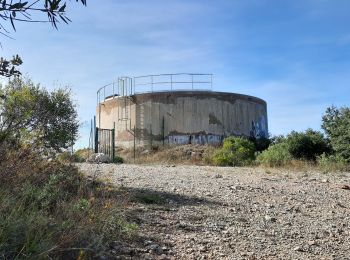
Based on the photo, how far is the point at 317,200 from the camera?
8.39m

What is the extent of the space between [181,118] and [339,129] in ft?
34.2

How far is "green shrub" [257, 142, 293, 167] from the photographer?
17.4 m

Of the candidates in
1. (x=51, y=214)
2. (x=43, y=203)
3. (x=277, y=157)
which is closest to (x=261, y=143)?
(x=277, y=157)

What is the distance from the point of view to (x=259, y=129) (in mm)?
30453

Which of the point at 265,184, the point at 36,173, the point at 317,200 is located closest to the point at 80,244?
the point at 36,173

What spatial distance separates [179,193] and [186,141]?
1965cm

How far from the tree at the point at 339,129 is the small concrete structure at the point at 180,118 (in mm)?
8013

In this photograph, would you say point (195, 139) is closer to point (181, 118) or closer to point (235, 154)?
point (181, 118)

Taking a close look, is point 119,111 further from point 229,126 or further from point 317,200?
point 317,200

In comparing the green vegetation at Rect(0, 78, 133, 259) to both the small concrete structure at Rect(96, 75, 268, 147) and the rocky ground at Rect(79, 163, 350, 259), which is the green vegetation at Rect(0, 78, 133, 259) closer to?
the rocky ground at Rect(79, 163, 350, 259)

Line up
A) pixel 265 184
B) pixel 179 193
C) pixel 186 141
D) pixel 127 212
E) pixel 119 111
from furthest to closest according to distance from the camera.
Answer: pixel 119 111
pixel 186 141
pixel 265 184
pixel 179 193
pixel 127 212

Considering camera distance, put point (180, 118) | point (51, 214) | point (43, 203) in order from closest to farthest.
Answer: point (51, 214) < point (43, 203) < point (180, 118)

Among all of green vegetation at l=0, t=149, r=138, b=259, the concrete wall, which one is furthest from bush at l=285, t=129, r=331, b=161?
green vegetation at l=0, t=149, r=138, b=259

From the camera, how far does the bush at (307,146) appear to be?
20.9 meters
